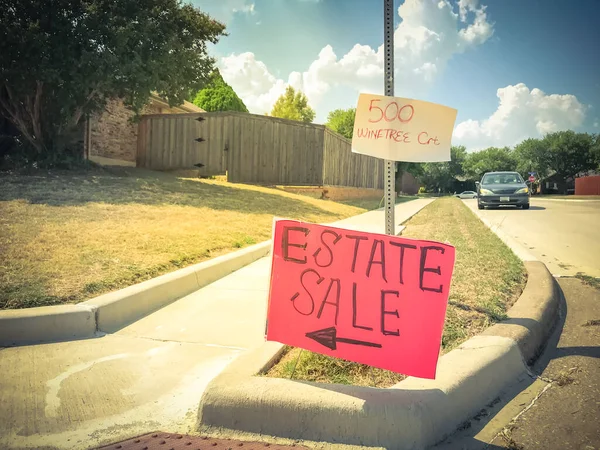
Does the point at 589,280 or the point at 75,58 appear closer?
the point at 589,280

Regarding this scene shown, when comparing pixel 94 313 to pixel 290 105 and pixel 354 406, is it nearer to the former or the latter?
pixel 354 406

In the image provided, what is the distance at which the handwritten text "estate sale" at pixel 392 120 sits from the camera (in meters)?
2.67

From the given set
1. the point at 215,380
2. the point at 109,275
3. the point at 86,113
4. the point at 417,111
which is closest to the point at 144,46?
the point at 86,113

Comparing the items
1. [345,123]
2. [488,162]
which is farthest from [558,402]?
[488,162]

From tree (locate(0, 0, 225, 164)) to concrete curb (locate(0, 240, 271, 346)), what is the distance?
916cm

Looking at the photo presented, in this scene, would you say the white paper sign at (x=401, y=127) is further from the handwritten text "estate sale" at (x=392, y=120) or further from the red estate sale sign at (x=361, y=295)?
the red estate sale sign at (x=361, y=295)

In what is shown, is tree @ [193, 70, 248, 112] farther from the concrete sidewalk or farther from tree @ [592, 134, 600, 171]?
tree @ [592, 134, 600, 171]

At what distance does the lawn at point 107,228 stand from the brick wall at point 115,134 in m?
3.22

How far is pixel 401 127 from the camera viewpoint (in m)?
2.68

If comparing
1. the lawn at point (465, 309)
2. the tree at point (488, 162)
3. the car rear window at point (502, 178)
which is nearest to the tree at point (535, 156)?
the tree at point (488, 162)

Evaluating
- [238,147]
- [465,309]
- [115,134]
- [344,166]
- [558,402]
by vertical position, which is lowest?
[558,402]

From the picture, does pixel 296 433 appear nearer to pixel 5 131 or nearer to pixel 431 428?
pixel 431 428

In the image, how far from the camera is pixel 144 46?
11.3 meters

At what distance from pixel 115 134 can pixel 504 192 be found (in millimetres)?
16031
